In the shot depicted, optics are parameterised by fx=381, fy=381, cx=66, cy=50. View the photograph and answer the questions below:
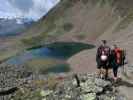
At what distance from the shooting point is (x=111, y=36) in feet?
652

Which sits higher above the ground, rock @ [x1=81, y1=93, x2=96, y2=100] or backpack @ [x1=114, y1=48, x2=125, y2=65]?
backpack @ [x1=114, y1=48, x2=125, y2=65]

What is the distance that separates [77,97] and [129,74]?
40.9 feet

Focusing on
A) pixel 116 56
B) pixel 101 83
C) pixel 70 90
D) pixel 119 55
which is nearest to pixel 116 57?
pixel 116 56

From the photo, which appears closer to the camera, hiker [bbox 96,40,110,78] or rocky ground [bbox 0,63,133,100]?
rocky ground [bbox 0,63,133,100]

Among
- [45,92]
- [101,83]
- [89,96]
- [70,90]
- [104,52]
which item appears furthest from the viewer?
[104,52]

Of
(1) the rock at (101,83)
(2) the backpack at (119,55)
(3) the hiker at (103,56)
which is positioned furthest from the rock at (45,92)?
(2) the backpack at (119,55)

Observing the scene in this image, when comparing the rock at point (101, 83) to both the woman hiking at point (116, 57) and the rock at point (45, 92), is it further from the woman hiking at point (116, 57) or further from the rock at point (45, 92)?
the rock at point (45, 92)

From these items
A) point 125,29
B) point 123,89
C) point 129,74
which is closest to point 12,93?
point 123,89

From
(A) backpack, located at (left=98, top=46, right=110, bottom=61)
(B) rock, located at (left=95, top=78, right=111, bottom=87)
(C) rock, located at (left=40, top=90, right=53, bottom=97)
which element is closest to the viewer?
(B) rock, located at (left=95, top=78, right=111, bottom=87)

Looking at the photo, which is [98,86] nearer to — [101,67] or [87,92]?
[87,92]

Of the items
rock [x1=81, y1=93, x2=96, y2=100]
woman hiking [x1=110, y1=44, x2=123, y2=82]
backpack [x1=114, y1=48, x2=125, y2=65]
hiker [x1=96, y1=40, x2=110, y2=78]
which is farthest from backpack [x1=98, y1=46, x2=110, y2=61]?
rock [x1=81, y1=93, x2=96, y2=100]

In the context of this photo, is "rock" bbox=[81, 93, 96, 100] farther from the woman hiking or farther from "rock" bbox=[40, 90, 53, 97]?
the woman hiking

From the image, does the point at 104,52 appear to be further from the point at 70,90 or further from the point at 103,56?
the point at 70,90

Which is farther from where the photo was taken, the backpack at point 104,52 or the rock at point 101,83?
the backpack at point 104,52
